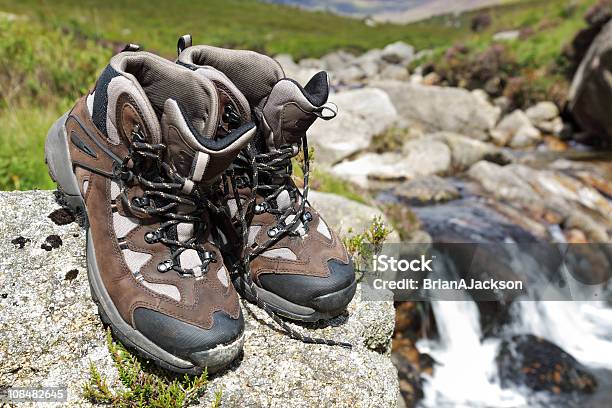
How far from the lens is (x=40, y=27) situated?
8258 millimetres

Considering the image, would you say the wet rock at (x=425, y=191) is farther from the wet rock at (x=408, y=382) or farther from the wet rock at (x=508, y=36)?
the wet rock at (x=508, y=36)

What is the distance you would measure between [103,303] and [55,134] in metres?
0.98

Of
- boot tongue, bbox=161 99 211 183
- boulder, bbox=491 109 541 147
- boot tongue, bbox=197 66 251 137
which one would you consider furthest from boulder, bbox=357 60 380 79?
boot tongue, bbox=161 99 211 183

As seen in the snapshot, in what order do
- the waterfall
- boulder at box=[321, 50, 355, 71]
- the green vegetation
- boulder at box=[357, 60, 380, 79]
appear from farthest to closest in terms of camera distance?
boulder at box=[321, 50, 355, 71], boulder at box=[357, 60, 380, 79], the green vegetation, the waterfall

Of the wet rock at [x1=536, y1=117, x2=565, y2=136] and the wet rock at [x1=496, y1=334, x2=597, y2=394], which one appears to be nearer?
the wet rock at [x1=496, y1=334, x2=597, y2=394]

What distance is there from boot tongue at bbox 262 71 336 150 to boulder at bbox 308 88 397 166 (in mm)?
6769

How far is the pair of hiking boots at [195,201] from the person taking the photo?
1970 mm

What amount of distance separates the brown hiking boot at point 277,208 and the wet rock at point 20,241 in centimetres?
113

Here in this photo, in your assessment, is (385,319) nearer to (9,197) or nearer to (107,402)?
(107,402)

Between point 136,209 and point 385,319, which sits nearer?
point 136,209

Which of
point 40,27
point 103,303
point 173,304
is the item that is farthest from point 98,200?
point 40,27

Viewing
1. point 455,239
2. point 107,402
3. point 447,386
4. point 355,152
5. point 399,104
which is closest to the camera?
point 107,402

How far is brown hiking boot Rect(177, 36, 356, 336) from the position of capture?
2338mm

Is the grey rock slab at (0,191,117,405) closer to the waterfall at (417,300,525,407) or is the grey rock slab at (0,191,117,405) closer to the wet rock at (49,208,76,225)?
the wet rock at (49,208,76,225)
